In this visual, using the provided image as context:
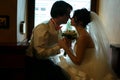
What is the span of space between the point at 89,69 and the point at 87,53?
0.17 m

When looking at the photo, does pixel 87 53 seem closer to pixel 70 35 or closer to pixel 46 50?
pixel 70 35

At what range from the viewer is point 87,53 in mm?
2617

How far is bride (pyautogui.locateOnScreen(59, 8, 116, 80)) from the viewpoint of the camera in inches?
99.2

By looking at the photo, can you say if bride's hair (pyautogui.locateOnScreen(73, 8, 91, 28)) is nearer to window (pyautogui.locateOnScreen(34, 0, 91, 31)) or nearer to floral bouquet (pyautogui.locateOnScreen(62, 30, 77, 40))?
floral bouquet (pyautogui.locateOnScreen(62, 30, 77, 40))

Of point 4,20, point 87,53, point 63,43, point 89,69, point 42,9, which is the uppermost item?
point 42,9

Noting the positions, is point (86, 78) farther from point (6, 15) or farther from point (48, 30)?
point (6, 15)

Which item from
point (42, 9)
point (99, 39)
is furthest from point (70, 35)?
point (42, 9)

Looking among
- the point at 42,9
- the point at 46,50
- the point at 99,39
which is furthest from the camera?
the point at 42,9

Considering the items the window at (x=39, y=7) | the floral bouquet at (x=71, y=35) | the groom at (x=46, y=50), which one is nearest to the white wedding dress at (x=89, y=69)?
the groom at (x=46, y=50)

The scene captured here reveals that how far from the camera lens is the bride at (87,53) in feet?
8.27

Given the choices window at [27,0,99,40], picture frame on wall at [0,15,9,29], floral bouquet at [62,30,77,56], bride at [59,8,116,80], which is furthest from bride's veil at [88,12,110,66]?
window at [27,0,99,40]

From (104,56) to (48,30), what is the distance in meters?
0.64

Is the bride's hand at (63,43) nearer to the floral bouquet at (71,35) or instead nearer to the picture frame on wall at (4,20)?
the floral bouquet at (71,35)

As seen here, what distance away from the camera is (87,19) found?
265 cm
